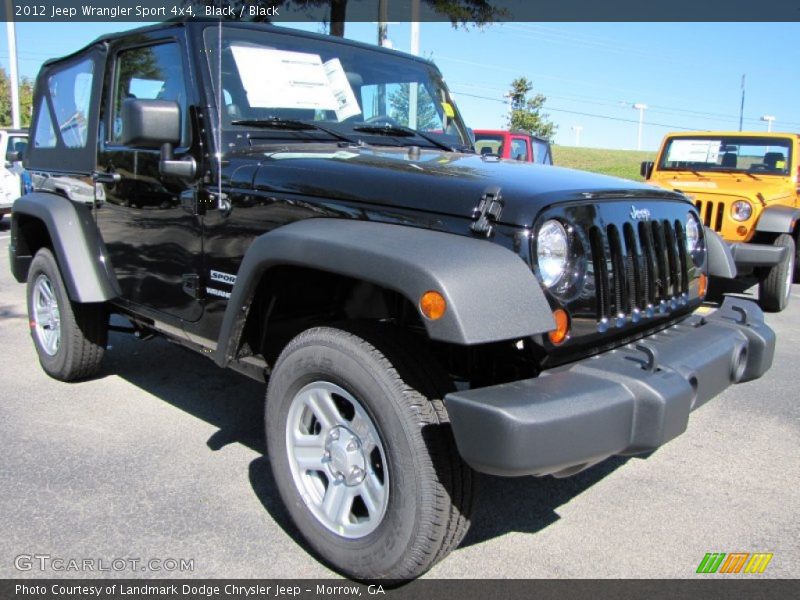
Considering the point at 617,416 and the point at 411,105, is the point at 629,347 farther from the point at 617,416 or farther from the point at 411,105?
the point at 411,105

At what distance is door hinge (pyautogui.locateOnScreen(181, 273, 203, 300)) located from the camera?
309 cm

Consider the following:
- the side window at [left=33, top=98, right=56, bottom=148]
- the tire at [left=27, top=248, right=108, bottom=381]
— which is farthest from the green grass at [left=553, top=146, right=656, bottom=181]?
the tire at [left=27, top=248, right=108, bottom=381]

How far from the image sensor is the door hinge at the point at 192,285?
10.1 ft

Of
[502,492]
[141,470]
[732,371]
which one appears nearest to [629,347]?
[732,371]

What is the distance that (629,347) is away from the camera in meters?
2.50

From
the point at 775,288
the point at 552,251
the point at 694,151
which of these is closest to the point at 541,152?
the point at 694,151

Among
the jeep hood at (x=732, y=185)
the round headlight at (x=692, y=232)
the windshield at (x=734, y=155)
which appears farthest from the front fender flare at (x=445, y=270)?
the windshield at (x=734, y=155)

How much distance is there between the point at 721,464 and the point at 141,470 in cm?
279

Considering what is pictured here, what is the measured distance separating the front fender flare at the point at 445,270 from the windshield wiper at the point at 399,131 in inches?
46.4

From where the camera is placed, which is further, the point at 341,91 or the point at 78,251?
the point at 78,251

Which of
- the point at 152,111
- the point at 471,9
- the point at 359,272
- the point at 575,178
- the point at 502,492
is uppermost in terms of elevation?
the point at 471,9

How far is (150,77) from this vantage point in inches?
137

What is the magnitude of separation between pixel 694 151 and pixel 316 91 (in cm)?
715

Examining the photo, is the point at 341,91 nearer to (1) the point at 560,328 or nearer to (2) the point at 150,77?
(2) the point at 150,77
